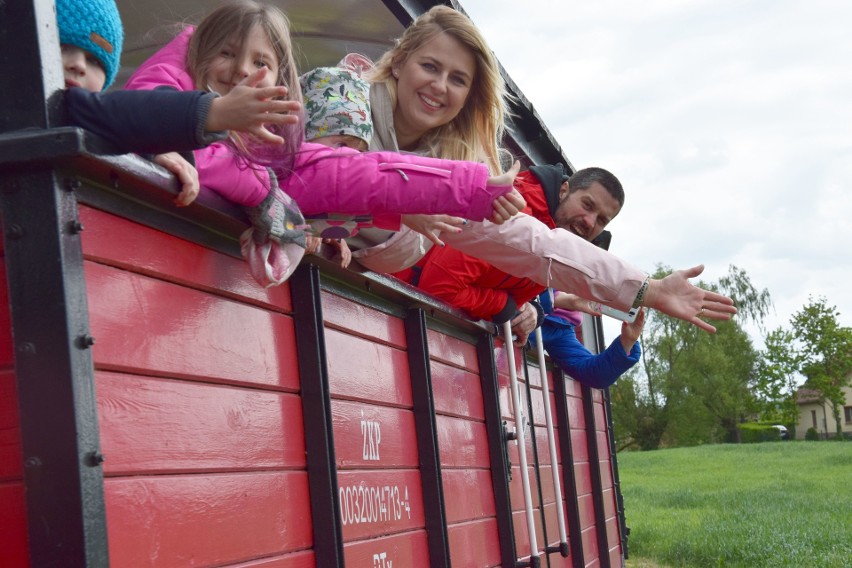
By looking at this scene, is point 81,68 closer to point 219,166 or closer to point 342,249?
point 219,166

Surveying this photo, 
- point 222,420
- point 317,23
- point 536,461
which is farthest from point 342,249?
point 536,461

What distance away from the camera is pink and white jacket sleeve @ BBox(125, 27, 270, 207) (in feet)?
6.81

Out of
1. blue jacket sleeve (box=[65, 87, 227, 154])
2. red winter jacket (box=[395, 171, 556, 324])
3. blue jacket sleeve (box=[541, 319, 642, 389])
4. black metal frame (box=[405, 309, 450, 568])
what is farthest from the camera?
blue jacket sleeve (box=[541, 319, 642, 389])

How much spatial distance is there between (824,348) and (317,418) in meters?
53.3

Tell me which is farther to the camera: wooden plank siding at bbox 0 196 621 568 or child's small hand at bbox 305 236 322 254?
child's small hand at bbox 305 236 322 254

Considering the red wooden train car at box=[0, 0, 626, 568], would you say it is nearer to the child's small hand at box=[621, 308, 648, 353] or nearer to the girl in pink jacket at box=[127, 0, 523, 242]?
the girl in pink jacket at box=[127, 0, 523, 242]

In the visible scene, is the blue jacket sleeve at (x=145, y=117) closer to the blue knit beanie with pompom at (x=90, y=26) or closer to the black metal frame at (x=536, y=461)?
the blue knit beanie with pompom at (x=90, y=26)

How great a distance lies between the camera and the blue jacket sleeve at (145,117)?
1.68m

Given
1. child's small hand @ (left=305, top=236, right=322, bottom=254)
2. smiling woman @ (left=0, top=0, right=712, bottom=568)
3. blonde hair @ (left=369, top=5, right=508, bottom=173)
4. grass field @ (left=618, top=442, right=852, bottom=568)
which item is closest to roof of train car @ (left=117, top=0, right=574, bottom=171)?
blonde hair @ (left=369, top=5, right=508, bottom=173)

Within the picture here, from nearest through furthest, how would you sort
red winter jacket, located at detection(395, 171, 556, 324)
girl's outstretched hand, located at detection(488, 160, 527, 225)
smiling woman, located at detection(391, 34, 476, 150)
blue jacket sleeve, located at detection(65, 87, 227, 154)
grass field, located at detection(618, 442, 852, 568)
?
blue jacket sleeve, located at detection(65, 87, 227, 154)
girl's outstretched hand, located at detection(488, 160, 527, 225)
smiling woman, located at detection(391, 34, 476, 150)
red winter jacket, located at detection(395, 171, 556, 324)
grass field, located at detection(618, 442, 852, 568)

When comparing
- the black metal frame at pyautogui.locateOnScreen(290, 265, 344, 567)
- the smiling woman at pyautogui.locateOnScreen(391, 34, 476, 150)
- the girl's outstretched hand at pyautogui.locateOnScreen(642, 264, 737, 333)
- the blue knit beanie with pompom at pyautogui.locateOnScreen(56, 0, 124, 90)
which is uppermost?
the smiling woman at pyautogui.locateOnScreen(391, 34, 476, 150)

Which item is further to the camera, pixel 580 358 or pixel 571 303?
pixel 580 358

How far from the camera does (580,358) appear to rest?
6.11 metres

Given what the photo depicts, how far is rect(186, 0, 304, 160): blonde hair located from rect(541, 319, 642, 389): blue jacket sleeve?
3834 mm
